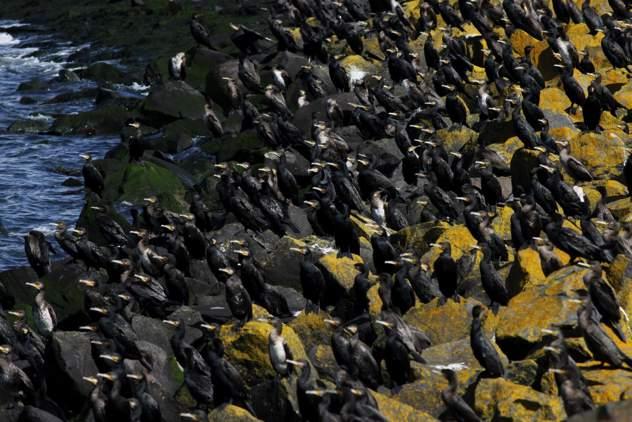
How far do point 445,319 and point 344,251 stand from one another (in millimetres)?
4218

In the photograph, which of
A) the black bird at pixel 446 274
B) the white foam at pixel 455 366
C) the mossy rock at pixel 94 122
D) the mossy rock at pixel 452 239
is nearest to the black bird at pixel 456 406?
the white foam at pixel 455 366

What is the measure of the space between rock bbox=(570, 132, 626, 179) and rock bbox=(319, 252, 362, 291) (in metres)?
6.31

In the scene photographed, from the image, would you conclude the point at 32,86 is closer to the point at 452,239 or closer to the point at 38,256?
the point at 38,256

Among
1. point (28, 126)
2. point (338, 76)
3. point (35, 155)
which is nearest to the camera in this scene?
point (338, 76)

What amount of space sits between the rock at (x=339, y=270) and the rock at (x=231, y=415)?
4769mm

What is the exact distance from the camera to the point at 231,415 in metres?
15.3

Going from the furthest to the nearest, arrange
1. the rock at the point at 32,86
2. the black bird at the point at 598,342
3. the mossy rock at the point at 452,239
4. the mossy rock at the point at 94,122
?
the rock at the point at 32,86
the mossy rock at the point at 94,122
the mossy rock at the point at 452,239
the black bird at the point at 598,342

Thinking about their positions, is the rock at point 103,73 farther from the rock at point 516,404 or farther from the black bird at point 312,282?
the rock at point 516,404

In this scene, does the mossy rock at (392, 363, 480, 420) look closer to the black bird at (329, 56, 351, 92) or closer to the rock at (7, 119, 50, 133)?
the black bird at (329, 56, 351, 92)

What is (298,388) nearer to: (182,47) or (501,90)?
(501,90)

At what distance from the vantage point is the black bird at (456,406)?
14258mm

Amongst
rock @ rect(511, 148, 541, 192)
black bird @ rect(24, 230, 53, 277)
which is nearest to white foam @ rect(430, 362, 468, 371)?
rock @ rect(511, 148, 541, 192)

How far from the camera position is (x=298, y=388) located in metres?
15.5

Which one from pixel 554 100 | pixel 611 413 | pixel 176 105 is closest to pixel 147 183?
pixel 176 105
